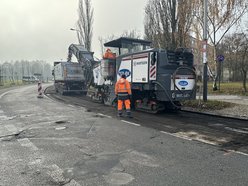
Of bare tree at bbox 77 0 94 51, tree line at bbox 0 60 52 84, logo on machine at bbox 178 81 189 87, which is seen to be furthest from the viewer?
tree line at bbox 0 60 52 84

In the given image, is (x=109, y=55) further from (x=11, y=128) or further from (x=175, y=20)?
(x=175, y=20)

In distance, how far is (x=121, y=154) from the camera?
5.16 m

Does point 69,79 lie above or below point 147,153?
above

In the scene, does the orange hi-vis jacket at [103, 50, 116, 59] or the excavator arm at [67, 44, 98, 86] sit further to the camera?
the excavator arm at [67, 44, 98, 86]

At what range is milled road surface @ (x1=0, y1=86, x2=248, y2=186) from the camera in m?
3.96

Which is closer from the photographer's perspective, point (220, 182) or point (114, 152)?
point (220, 182)

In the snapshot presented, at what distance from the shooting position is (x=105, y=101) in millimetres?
14039

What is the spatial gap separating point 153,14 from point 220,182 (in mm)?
21464

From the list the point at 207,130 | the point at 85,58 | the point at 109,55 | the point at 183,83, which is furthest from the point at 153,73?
the point at 85,58

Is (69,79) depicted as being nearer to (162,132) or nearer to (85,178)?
(162,132)

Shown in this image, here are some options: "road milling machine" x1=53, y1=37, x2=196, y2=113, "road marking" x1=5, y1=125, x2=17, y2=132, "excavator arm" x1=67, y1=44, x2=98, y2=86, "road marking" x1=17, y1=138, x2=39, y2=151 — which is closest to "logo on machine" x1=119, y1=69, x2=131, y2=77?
"road milling machine" x1=53, y1=37, x2=196, y2=113

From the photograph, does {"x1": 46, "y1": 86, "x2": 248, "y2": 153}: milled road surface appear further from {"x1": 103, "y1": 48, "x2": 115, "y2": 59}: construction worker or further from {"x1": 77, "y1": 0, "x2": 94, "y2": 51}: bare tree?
{"x1": 77, "y1": 0, "x2": 94, "y2": 51}: bare tree

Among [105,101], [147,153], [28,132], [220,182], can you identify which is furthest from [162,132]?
[105,101]

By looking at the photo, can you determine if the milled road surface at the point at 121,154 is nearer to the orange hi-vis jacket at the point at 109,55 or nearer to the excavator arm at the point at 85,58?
the orange hi-vis jacket at the point at 109,55
